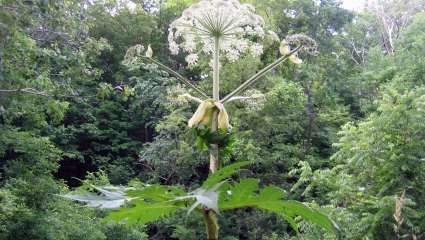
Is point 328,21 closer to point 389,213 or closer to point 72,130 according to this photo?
point 72,130

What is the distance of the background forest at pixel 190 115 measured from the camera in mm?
5609

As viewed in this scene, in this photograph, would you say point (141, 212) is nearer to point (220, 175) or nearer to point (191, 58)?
point (220, 175)

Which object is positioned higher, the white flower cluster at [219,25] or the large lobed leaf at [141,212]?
the white flower cluster at [219,25]

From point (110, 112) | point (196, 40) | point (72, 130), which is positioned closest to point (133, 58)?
point (196, 40)

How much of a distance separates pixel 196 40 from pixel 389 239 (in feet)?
18.1

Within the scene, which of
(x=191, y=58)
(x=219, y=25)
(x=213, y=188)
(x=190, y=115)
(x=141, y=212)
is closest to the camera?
(x=213, y=188)

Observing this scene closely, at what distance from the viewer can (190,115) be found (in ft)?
32.7

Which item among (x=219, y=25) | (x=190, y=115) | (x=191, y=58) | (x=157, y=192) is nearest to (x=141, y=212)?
(x=157, y=192)

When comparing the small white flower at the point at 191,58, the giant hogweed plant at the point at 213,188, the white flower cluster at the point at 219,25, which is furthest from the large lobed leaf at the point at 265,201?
the small white flower at the point at 191,58

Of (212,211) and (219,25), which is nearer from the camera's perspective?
(212,211)

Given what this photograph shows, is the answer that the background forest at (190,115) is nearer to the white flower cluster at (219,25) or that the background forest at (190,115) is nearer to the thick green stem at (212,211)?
the white flower cluster at (219,25)

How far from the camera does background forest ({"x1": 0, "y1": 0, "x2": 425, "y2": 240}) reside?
561cm

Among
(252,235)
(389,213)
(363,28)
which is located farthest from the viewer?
Answer: (363,28)

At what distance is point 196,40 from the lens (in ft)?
3.58
